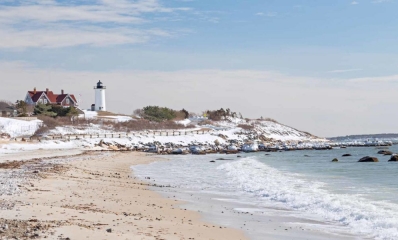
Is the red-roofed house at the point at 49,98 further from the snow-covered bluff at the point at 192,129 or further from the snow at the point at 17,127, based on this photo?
the snow at the point at 17,127

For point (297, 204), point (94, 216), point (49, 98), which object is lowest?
point (297, 204)

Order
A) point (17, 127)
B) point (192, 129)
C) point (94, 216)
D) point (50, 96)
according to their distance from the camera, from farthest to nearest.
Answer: point (50, 96), point (192, 129), point (17, 127), point (94, 216)

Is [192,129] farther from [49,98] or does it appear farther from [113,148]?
[113,148]

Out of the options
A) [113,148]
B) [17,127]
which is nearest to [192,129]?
[113,148]

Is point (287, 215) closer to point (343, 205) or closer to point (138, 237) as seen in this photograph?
point (343, 205)

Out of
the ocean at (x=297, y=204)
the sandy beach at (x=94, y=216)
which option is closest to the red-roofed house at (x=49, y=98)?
the ocean at (x=297, y=204)

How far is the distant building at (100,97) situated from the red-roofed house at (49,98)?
5.40 metres

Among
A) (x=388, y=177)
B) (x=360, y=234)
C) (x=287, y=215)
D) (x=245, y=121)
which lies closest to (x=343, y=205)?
(x=287, y=215)

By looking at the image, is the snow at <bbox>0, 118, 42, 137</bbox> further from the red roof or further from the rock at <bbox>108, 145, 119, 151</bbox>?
the red roof

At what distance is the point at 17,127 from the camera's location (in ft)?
206

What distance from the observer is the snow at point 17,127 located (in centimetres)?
6138

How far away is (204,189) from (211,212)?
617 centimetres

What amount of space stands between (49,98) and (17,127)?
107 ft

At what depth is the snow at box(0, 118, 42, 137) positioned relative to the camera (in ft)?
201
